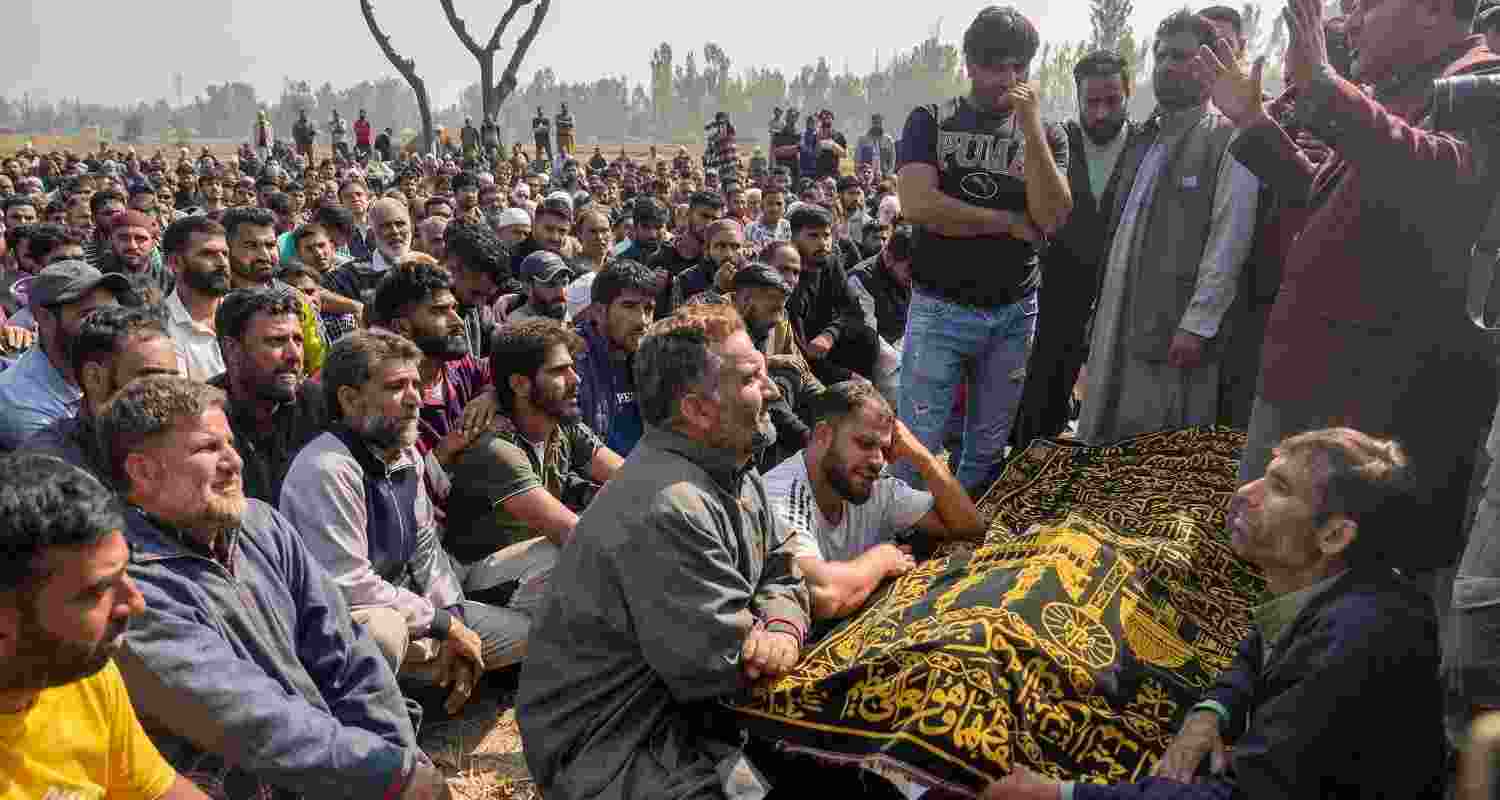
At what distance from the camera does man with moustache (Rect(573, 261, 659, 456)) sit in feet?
17.5

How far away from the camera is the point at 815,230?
24.5 feet

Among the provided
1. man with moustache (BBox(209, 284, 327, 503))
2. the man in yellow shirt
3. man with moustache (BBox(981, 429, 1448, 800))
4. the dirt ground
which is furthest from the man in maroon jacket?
the dirt ground

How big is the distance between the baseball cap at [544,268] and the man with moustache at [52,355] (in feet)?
8.27

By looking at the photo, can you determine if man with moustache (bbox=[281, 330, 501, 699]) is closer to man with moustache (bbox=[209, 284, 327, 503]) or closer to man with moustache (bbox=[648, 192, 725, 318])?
man with moustache (bbox=[209, 284, 327, 503])

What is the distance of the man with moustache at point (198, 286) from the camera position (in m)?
5.08

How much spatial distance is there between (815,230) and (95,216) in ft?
21.2

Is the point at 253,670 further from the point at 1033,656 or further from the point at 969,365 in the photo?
the point at 969,365

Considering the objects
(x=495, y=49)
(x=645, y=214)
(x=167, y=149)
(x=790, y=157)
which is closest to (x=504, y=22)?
(x=495, y=49)

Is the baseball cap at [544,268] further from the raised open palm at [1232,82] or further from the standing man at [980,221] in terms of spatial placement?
the raised open palm at [1232,82]

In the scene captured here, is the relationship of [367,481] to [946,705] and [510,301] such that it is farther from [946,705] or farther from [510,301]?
[510,301]

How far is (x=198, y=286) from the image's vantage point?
16.9ft

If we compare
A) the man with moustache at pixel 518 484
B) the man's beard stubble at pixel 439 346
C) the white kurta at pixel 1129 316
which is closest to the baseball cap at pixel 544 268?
the man's beard stubble at pixel 439 346

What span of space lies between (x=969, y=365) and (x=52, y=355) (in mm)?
3797

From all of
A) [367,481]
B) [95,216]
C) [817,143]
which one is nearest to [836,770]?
[367,481]
